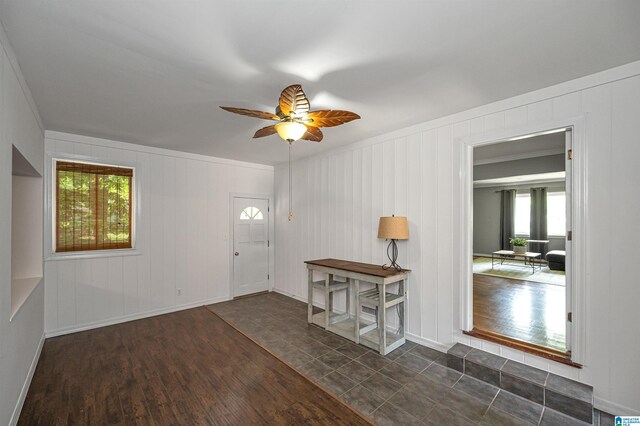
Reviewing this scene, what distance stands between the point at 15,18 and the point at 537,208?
1113cm

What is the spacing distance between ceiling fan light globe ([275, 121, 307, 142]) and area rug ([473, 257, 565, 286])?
251 inches

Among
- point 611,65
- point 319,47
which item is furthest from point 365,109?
point 611,65

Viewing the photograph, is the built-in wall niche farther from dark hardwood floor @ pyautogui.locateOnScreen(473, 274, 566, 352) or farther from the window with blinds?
dark hardwood floor @ pyautogui.locateOnScreen(473, 274, 566, 352)

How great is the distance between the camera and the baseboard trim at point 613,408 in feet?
6.73

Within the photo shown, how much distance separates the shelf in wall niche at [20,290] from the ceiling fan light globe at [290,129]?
2.39 meters

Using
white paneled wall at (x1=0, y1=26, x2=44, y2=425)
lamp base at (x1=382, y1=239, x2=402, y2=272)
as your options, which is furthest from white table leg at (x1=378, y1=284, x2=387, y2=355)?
white paneled wall at (x1=0, y1=26, x2=44, y2=425)

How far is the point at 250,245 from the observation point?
18.3ft

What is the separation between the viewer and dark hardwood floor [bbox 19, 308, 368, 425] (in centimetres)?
214

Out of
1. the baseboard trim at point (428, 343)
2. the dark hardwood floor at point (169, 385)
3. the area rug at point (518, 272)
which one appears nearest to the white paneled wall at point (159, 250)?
the dark hardwood floor at point (169, 385)

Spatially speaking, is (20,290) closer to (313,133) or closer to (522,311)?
(313,133)

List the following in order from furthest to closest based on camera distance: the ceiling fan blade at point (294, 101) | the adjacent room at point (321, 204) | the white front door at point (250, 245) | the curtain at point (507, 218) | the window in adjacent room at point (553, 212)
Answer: the curtain at point (507, 218) < the window in adjacent room at point (553, 212) < the white front door at point (250, 245) < the ceiling fan blade at point (294, 101) < the adjacent room at point (321, 204)

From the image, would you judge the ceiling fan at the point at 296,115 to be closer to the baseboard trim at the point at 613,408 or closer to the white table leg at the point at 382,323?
the white table leg at the point at 382,323

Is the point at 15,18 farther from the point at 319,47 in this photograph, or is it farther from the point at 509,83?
the point at 509,83

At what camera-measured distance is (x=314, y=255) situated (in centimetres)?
491
